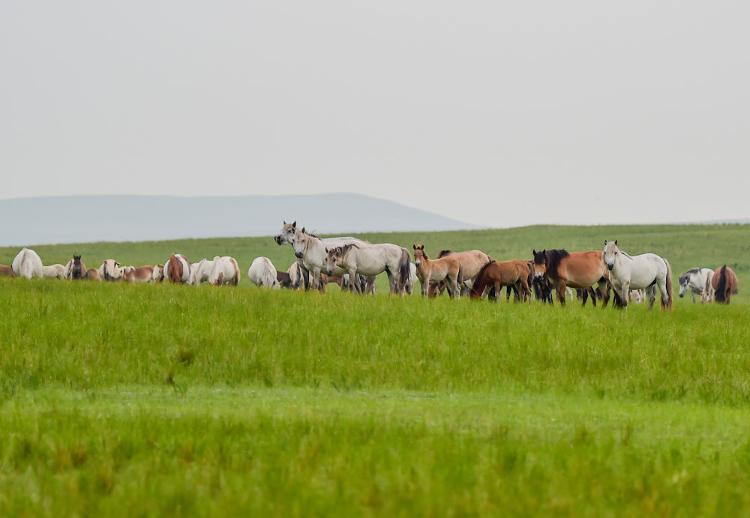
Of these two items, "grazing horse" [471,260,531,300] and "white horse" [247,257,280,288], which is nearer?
"grazing horse" [471,260,531,300]

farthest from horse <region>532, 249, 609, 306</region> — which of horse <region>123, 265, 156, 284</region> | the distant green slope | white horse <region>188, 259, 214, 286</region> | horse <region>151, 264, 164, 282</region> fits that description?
the distant green slope

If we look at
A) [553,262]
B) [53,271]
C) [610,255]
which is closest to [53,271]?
[53,271]

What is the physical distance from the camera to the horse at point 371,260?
1398 inches

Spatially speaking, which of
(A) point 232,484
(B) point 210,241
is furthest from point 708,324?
(B) point 210,241

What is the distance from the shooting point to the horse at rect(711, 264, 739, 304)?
5075cm

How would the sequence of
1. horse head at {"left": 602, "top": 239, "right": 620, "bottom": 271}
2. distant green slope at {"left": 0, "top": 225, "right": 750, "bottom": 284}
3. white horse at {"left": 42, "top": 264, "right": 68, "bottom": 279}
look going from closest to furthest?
horse head at {"left": 602, "top": 239, "right": 620, "bottom": 271}
white horse at {"left": 42, "top": 264, "right": 68, "bottom": 279}
distant green slope at {"left": 0, "top": 225, "right": 750, "bottom": 284}

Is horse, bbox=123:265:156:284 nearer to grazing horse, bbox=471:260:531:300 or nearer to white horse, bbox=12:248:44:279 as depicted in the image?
white horse, bbox=12:248:44:279

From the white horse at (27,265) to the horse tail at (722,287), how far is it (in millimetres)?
30962

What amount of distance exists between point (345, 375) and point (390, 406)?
4.13 metres

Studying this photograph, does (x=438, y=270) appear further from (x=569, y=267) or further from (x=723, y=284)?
(x=723, y=284)

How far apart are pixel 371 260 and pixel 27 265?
17.1m

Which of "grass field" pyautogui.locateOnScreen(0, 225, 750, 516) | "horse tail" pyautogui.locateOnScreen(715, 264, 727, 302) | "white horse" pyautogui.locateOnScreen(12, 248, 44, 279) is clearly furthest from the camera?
"horse tail" pyautogui.locateOnScreen(715, 264, 727, 302)

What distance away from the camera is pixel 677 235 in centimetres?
9100

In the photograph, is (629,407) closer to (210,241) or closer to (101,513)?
(101,513)
